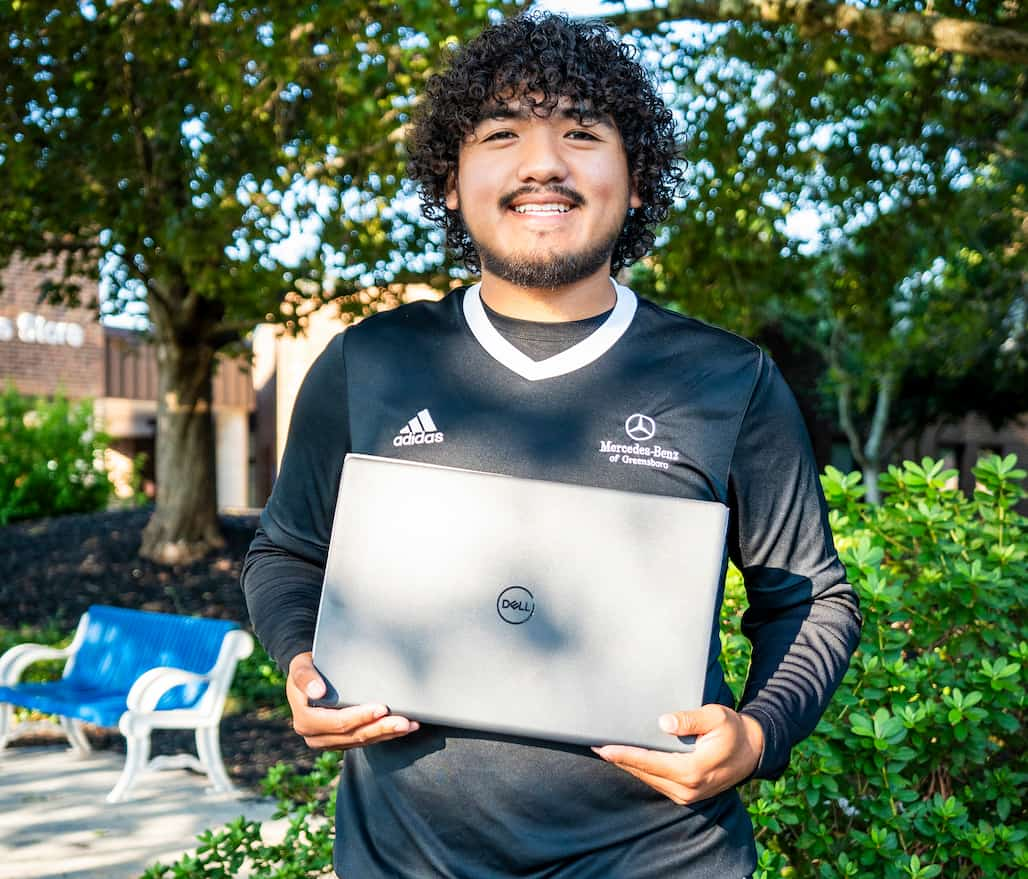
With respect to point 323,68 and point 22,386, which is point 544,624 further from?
point 22,386

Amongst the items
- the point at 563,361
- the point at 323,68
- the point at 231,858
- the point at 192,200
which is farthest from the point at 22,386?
the point at 563,361

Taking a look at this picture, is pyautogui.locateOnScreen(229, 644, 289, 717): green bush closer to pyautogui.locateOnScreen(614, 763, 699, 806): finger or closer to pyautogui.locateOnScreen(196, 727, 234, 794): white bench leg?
pyautogui.locateOnScreen(196, 727, 234, 794): white bench leg

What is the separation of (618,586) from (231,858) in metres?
2.96

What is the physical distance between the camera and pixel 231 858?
410 centimetres

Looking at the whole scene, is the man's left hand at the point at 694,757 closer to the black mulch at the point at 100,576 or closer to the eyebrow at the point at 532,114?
the eyebrow at the point at 532,114

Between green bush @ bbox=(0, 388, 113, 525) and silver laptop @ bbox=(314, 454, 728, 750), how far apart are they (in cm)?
1682

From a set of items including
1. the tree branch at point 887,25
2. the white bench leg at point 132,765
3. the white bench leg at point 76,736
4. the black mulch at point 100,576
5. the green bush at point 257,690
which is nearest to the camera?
the white bench leg at point 132,765

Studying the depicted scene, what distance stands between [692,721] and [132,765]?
19.4 feet

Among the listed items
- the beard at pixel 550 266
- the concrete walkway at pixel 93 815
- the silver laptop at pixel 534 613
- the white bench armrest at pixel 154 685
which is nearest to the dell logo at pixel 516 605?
the silver laptop at pixel 534 613

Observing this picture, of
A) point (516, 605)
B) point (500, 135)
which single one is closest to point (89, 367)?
point (500, 135)

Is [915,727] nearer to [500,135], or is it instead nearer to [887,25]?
[500,135]

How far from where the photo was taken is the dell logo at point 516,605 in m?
1.60

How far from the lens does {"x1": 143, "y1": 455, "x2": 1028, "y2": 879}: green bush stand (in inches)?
133

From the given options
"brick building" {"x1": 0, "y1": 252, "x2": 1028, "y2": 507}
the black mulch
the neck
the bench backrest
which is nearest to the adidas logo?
the neck
